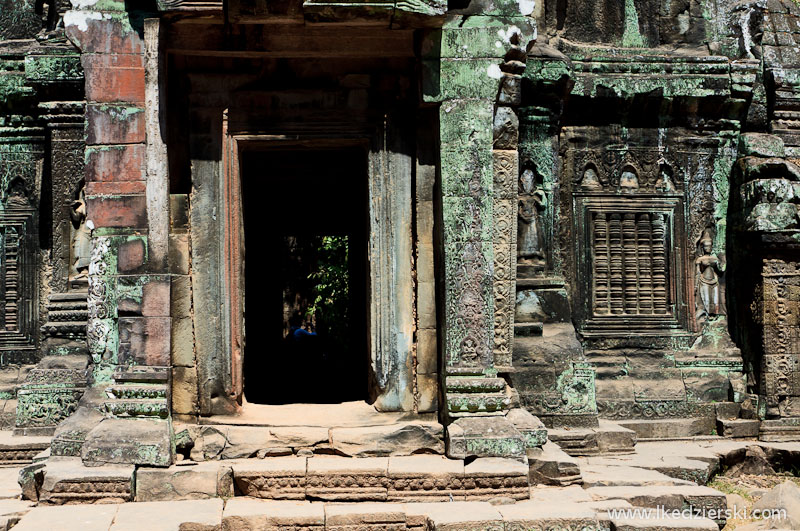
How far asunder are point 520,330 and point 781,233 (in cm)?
255

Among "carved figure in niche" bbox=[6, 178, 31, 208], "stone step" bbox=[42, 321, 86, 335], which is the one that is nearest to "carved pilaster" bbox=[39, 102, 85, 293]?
"stone step" bbox=[42, 321, 86, 335]

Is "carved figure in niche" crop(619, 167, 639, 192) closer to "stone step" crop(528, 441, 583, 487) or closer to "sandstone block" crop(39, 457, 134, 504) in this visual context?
"stone step" crop(528, 441, 583, 487)

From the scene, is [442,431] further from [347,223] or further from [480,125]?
[347,223]

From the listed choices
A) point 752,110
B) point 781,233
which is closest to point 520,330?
point 781,233

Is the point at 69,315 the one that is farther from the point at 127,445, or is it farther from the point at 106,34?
the point at 106,34

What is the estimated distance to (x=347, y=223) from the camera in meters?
11.6

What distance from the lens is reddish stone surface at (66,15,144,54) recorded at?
6414 millimetres

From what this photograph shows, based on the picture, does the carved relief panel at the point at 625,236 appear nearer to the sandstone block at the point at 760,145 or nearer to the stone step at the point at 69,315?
the sandstone block at the point at 760,145

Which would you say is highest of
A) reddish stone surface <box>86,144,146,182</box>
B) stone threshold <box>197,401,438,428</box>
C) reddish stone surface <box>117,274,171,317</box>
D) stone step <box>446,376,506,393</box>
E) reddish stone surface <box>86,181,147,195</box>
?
reddish stone surface <box>86,144,146,182</box>

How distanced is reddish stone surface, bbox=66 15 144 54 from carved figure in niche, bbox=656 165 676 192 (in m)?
4.86

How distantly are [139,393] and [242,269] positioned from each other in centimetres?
118

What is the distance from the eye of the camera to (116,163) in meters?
6.43

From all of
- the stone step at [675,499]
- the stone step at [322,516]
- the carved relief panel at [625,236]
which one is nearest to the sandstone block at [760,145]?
the carved relief panel at [625,236]

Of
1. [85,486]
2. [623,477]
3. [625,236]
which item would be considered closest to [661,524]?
[623,477]
